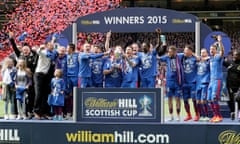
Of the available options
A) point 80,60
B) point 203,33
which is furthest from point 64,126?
point 203,33

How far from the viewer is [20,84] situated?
424 inches

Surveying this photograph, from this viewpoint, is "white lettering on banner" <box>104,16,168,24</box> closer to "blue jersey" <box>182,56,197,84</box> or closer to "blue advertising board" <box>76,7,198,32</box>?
"blue advertising board" <box>76,7,198,32</box>

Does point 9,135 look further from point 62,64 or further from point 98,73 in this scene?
point 98,73

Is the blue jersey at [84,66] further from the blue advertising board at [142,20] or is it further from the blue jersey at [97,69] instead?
the blue advertising board at [142,20]

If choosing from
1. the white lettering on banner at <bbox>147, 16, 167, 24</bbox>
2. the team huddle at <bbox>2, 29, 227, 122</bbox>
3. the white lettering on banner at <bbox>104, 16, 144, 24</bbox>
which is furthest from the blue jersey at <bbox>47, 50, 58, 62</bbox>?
the white lettering on banner at <bbox>147, 16, 167, 24</bbox>

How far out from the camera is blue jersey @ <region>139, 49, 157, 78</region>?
10.8 metres

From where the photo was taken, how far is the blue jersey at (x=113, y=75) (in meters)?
10.8

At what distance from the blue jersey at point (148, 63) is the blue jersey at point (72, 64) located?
1.42 m

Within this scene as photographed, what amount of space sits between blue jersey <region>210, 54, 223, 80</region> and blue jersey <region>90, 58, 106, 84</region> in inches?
93.7

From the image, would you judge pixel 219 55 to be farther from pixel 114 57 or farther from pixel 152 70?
pixel 114 57

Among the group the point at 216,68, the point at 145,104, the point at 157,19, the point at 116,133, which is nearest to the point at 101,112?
the point at 116,133

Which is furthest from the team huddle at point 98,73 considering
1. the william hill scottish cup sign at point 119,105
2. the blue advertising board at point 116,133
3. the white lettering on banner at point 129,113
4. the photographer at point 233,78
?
the white lettering on banner at point 129,113

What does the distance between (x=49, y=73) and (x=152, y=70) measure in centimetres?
228

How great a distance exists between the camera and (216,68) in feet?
33.0
